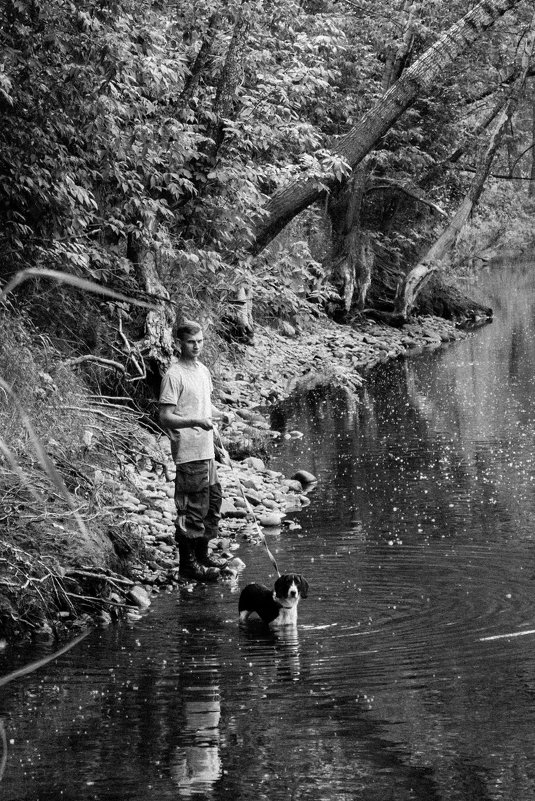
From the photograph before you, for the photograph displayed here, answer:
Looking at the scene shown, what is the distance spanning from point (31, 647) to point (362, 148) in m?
10.9

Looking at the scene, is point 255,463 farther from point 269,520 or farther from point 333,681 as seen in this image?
point 333,681

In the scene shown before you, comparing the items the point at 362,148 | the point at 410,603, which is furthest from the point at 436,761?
the point at 362,148

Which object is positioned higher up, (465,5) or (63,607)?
(465,5)

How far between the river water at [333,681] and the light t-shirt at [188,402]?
37.6 inches

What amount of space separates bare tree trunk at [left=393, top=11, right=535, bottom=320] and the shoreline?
5.85m

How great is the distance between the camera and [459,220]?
82.0 feet

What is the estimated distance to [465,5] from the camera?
2158 cm

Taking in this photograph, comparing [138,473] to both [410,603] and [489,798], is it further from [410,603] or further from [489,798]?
[489,798]

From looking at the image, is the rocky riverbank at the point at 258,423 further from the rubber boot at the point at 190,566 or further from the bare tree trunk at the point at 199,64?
the bare tree trunk at the point at 199,64

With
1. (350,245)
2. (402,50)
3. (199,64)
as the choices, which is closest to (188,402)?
(199,64)

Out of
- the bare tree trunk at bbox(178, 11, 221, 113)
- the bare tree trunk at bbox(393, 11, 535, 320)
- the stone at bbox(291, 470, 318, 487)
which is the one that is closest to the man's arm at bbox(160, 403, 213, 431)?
the stone at bbox(291, 470, 318, 487)

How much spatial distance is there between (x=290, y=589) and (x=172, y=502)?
3.27 meters

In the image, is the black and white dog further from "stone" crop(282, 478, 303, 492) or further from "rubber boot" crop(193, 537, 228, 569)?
"stone" crop(282, 478, 303, 492)

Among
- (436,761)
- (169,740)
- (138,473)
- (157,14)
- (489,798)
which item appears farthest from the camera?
→ (157,14)
